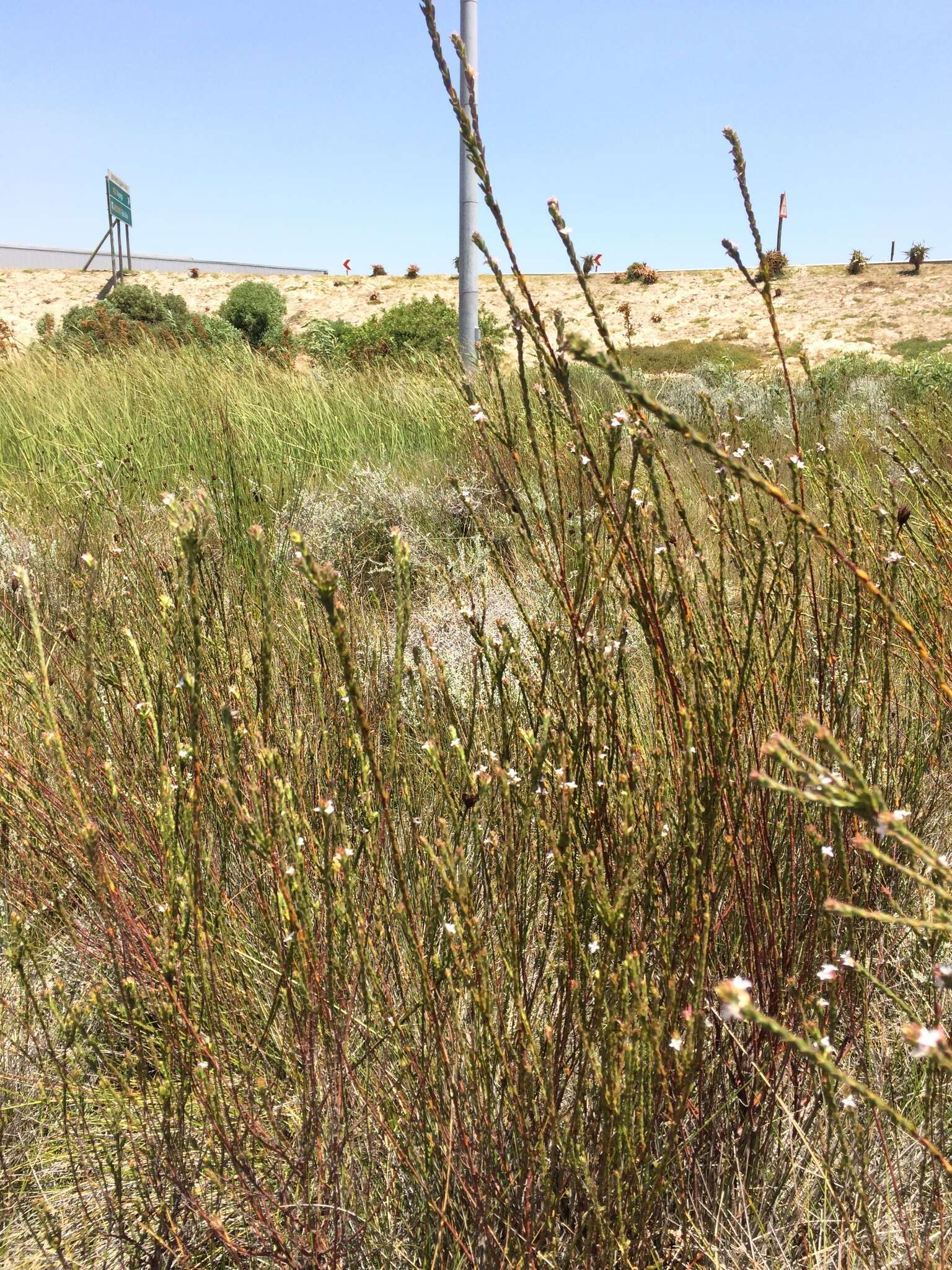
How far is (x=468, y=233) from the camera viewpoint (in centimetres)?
890

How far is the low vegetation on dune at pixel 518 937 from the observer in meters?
1.26

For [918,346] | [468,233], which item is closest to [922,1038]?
[468,233]

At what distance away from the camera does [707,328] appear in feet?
102

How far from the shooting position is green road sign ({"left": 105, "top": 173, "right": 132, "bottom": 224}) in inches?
1167

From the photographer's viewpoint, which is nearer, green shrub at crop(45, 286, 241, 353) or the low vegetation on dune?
the low vegetation on dune

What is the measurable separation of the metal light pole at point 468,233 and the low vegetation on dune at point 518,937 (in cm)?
642

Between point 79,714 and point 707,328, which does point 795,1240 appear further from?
point 707,328

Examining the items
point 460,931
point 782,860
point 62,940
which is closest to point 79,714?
point 62,940

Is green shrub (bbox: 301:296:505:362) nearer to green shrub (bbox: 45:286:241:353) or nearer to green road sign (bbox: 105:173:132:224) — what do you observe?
green shrub (bbox: 45:286:241:353)

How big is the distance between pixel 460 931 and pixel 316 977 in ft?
0.97

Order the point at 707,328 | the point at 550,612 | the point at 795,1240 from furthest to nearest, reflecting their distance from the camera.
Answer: the point at 707,328 < the point at 550,612 < the point at 795,1240

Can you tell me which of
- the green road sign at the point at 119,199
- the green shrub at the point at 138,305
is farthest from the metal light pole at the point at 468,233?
the green road sign at the point at 119,199

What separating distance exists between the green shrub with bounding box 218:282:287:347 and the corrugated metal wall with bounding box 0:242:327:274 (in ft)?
48.6

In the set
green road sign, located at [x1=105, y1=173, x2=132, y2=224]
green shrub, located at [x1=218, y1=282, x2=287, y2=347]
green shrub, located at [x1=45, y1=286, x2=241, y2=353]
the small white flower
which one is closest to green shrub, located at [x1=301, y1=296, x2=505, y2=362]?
green shrub, located at [x1=45, y1=286, x2=241, y2=353]
